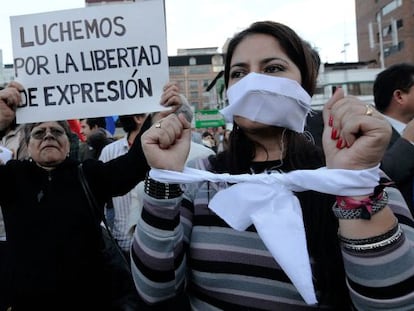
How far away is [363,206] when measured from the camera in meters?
1.29

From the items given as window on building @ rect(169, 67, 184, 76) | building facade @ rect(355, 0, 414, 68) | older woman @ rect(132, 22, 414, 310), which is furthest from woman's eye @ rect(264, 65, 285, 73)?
window on building @ rect(169, 67, 184, 76)

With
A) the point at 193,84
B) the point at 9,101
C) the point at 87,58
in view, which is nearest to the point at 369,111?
the point at 87,58

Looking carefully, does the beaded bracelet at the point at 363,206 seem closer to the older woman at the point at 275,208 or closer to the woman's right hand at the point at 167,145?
the older woman at the point at 275,208

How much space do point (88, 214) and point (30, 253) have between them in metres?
0.37

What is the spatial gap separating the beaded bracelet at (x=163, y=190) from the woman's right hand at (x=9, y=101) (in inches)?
46.5

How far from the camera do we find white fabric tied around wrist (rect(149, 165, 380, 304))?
130cm

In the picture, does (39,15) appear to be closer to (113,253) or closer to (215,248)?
(113,253)

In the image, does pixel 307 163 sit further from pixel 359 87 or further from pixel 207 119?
pixel 359 87

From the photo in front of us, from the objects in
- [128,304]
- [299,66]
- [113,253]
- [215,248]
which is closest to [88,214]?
[113,253]

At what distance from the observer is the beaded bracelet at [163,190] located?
1.51m

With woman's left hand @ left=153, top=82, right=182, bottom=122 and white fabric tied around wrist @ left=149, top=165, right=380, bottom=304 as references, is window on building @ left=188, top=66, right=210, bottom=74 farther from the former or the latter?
white fabric tied around wrist @ left=149, top=165, right=380, bottom=304

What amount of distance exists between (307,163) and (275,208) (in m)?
0.30

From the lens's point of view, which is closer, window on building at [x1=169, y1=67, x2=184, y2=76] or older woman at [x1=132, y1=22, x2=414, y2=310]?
older woman at [x1=132, y1=22, x2=414, y2=310]

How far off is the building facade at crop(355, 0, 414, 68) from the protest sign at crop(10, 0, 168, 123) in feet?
138
